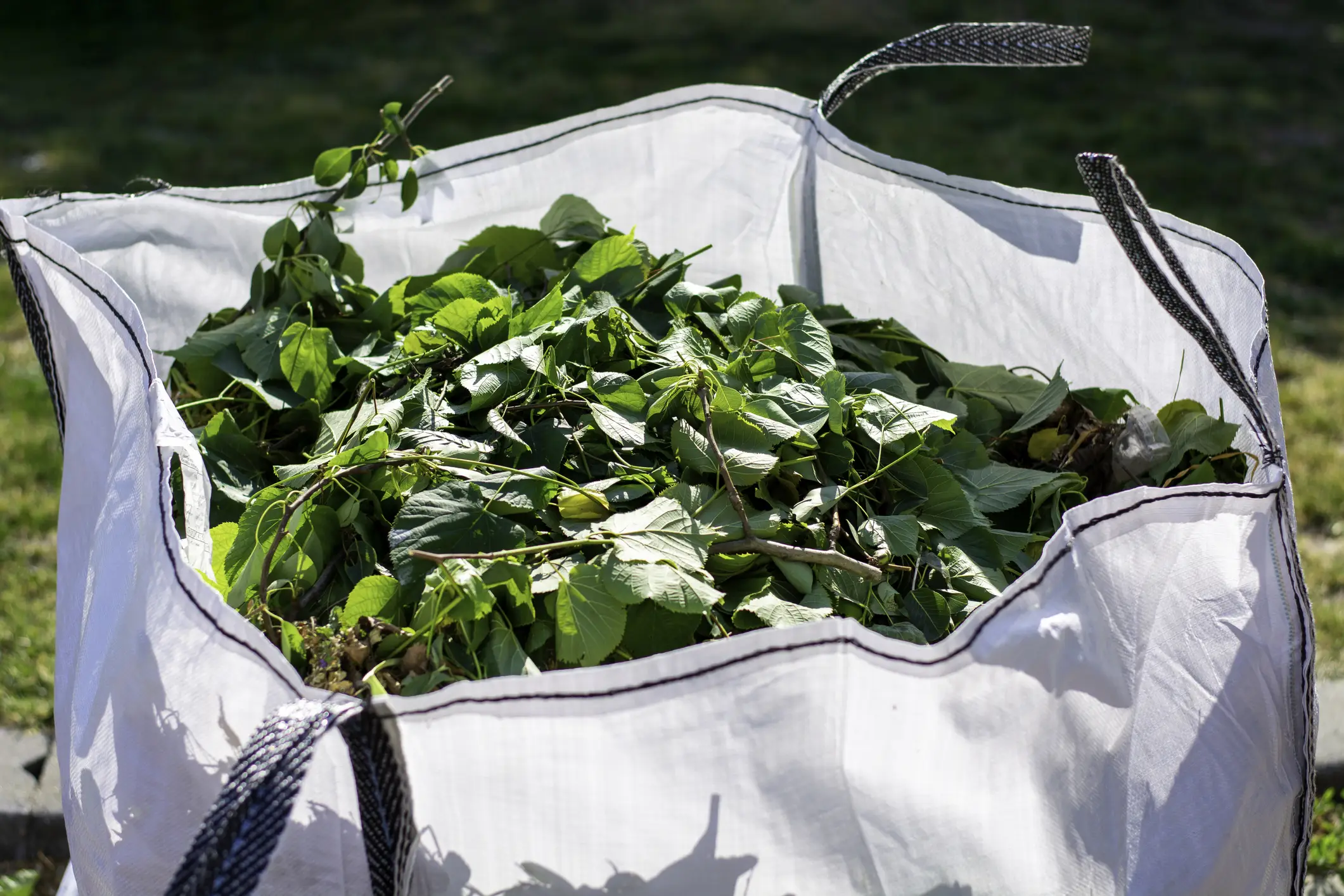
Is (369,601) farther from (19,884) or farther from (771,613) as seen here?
(19,884)

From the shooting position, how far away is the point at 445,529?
0.81 m

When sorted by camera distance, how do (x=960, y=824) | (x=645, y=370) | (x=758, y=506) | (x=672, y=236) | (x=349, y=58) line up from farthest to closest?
(x=349, y=58)
(x=672, y=236)
(x=645, y=370)
(x=758, y=506)
(x=960, y=824)

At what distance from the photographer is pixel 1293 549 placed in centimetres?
76

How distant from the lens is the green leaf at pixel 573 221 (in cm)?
123

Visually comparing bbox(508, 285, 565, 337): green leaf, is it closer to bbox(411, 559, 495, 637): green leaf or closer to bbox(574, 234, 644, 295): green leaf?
bbox(574, 234, 644, 295): green leaf

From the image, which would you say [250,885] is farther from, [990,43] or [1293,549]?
[990,43]

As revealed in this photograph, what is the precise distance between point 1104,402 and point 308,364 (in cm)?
78

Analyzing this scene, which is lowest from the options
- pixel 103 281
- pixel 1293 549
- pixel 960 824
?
pixel 960 824

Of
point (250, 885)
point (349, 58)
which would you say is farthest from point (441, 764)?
point (349, 58)

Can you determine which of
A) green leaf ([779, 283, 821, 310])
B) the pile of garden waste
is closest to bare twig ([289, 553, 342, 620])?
the pile of garden waste

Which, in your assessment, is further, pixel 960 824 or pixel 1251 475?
pixel 1251 475

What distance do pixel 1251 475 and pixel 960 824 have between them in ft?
1.45

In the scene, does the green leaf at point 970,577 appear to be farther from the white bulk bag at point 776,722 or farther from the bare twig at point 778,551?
the white bulk bag at point 776,722

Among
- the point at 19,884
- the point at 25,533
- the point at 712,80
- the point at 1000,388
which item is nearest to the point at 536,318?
the point at 1000,388
